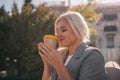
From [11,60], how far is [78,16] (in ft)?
43.7

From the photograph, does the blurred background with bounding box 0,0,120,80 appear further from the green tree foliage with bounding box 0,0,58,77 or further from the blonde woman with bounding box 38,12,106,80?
the blonde woman with bounding box 38,12,106,80

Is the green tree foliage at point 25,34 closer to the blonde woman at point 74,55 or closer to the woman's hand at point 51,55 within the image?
the blonde woman at point 74,55

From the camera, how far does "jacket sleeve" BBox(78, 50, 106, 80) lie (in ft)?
5.13

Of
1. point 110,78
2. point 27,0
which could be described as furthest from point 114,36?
point 110,78

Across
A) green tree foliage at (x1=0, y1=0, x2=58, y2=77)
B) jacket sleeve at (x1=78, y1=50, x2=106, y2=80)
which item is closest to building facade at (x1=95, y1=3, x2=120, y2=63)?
green tree foliage at (x1=0, y1=0, x2=58, y2=77)

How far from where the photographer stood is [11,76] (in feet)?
44.4

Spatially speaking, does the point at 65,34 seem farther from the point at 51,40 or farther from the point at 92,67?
the point at 92,67

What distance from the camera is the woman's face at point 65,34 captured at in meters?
1.64

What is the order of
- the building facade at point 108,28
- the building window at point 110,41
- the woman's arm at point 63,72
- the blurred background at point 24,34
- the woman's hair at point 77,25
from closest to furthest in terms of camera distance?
the woman's arm at point 63,72 < the woman's hair at point 77,25 < the blurred background at point 24,34 < the building facade at point 108,28 < the building window at point 110,41

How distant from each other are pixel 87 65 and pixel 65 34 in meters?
0.18

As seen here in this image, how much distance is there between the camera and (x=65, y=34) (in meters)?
1.64

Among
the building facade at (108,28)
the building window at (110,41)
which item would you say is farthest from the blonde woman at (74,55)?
the building window at (110,41)

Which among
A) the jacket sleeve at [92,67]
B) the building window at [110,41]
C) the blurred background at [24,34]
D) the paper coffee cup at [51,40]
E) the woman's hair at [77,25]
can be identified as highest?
the woman's hair at [77,25]

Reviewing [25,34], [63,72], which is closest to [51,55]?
[63,72]
